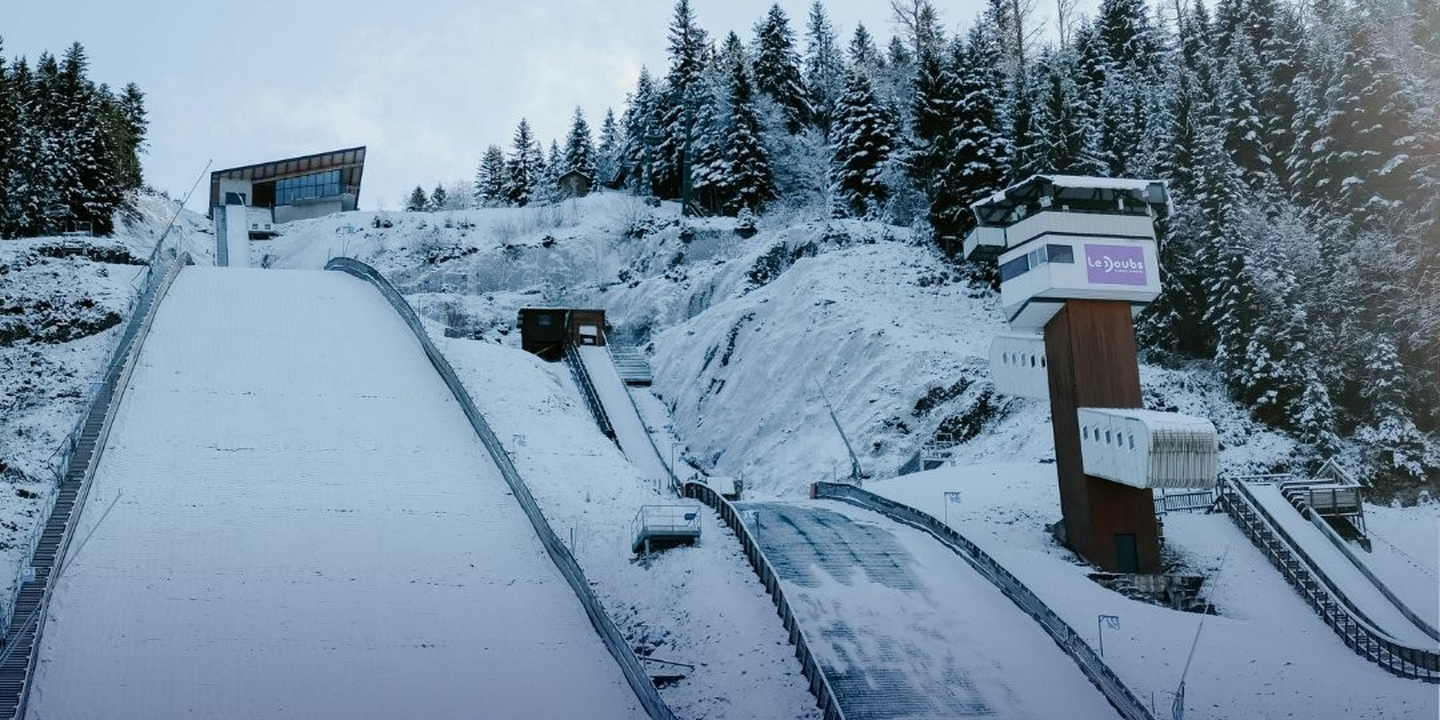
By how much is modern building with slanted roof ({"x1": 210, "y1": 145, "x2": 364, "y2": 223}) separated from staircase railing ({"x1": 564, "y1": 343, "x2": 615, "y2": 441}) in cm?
4187

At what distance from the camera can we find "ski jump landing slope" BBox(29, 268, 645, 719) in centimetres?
1981

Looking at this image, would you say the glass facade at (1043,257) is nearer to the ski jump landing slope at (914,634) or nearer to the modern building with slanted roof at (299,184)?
the ski jump landing slope at (914,634)

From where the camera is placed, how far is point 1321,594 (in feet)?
84.5

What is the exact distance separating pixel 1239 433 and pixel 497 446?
23.7 m

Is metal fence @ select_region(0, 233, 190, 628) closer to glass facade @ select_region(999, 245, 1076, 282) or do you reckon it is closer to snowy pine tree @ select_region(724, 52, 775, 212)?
glass facade @ select_region(999, 245, 1076, 282)

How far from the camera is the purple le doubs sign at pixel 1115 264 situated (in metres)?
30.0

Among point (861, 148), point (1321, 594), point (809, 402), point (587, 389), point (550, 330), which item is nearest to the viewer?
point (1321, 594)

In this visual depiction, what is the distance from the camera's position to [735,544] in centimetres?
2806

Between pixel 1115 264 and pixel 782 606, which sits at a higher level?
pixel 1115 264

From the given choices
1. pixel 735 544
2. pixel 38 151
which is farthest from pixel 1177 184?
pixel 38 151

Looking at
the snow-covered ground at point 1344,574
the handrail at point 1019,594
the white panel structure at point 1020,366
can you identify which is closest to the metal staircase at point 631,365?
the handrail at point 1019,594

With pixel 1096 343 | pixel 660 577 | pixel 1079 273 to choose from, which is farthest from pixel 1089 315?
pixel 660 577

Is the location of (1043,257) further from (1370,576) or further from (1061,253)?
(1370,576)

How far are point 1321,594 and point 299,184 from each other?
81304mm
